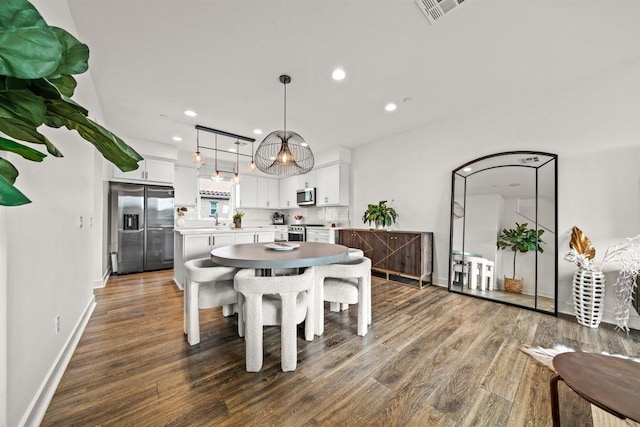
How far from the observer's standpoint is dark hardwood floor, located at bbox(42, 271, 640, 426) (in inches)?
52.4

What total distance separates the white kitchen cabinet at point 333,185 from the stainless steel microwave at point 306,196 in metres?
0.18

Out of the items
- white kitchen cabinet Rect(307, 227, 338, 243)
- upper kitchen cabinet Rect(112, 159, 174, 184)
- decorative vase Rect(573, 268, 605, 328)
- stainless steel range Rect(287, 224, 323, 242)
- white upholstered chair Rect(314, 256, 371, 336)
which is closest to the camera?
white upholstered chair Rect(314, 256, 371, 336)

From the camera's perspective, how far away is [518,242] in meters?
3.05

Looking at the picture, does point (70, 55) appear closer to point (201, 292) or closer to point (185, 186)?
point (201, 292)

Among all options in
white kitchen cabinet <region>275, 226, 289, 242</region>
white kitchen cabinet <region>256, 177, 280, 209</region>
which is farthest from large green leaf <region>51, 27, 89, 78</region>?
white kitchen cabinet <region>256, 177, 280, 209</region>

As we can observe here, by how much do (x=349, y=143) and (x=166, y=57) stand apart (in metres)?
3.32

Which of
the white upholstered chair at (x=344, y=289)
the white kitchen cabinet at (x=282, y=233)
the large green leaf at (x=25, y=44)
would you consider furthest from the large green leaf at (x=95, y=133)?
the white kitchen cabinet at (x=282, y=233)

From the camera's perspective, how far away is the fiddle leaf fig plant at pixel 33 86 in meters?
0.39

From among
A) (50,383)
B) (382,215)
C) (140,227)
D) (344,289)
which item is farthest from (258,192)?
(50,383)

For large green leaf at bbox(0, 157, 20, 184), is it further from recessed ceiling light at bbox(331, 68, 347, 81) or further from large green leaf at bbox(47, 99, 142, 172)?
recessed ceiling light at bbox(331, 68, 347, 81)

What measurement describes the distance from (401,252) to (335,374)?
8.35 feet

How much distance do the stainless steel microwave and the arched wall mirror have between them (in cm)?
293

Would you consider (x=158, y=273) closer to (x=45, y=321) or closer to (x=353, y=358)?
(x=45, y=321)

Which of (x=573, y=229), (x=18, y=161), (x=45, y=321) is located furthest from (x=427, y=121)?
→ (x=45, y=321)
